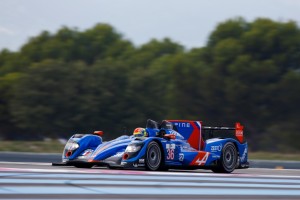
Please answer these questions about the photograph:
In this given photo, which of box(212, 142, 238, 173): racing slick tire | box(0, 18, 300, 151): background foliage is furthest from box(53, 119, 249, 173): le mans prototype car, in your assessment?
box(0, 18, 300, 151): background foliage

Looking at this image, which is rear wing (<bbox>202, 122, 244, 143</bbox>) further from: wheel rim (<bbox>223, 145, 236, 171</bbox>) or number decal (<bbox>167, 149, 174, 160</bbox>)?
number decal (<bbox>167, 149, 174, 160</bbox>)

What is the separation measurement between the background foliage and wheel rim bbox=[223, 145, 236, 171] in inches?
881

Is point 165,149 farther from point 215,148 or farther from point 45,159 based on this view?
point 45,159

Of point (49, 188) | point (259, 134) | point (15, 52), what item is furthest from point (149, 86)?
point (49, 188)

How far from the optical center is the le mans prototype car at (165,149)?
13055 millimetres

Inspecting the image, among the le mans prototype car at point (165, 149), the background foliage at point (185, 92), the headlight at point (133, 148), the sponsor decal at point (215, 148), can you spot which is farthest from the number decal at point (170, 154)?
the background foliage at point (185, 92)

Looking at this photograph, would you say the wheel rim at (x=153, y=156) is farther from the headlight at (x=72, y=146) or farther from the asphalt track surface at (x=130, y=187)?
the asphalt track surface at (x=130, y=187)

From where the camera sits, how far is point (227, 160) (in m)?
14.8

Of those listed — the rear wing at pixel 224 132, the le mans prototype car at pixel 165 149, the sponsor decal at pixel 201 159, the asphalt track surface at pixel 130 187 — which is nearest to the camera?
the asphalt track surface at pixel 130 187

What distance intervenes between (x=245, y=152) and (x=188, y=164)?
1979 mm

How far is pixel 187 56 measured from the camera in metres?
44.0

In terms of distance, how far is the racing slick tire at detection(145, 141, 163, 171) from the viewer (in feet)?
42.9

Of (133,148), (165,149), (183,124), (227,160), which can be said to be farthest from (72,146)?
(227,160)

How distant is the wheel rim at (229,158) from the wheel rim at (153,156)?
1905 millimetres
